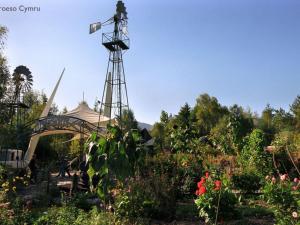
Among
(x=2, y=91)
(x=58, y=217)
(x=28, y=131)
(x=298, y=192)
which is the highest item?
(x=2, y=91)

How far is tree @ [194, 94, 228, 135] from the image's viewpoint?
173ft

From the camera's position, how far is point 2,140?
599 inches

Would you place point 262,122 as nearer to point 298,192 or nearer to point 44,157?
point 44,157

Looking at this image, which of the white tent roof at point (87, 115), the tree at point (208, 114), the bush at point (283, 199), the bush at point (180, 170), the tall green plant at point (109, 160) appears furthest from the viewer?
the tree at point (208, 114)

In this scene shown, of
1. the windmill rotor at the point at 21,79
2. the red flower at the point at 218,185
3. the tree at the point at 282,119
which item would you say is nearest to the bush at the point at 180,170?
the red flower at the point at 218,185

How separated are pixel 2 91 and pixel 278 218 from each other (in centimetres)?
1887

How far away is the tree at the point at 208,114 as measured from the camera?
52.6 meters

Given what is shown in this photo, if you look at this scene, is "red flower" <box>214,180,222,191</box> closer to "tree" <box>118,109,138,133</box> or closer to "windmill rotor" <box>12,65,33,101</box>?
"tree" <box>118,109,138,133</box>

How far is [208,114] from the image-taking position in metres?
53.7

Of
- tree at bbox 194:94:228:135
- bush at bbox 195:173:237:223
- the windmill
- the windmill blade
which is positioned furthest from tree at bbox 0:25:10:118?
tree at bbox 194:94:228:135

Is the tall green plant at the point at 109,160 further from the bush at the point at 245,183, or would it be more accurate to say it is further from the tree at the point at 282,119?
the tree at the point at 282,119

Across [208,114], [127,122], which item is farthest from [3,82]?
[208,114]

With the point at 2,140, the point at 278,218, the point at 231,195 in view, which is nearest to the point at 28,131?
the point at 2,140

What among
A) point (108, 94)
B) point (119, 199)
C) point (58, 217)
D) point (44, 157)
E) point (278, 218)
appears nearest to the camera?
point (278, 218)
